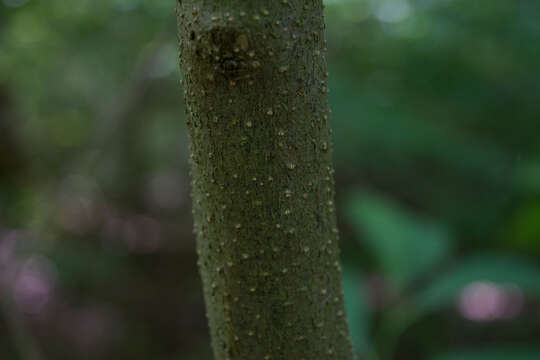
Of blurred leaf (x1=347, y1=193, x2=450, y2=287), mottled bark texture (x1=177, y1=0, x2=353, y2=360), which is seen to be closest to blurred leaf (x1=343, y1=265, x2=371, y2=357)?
blurred leaf (x1=347, y1=193, x2=450, y2=287)

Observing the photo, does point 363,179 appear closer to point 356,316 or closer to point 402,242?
point 402,242

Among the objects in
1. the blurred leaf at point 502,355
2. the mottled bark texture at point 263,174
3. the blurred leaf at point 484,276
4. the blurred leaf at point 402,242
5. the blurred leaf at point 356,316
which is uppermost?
the mottled bark texture at point 263,174

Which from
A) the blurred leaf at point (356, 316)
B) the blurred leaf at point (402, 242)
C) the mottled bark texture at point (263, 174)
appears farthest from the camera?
the blurred leaf at point (402, 242)

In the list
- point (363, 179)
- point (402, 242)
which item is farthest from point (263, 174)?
point (363, 179)

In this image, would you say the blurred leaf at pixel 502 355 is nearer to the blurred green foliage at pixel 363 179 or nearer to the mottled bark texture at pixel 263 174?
the blurred green foliage at pixel 363 179

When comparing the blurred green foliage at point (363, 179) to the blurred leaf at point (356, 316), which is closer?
the blurred leaf at point (356, 316)

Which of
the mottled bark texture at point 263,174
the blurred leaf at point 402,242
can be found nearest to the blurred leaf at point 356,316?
the blurred leaf at point 402,242
